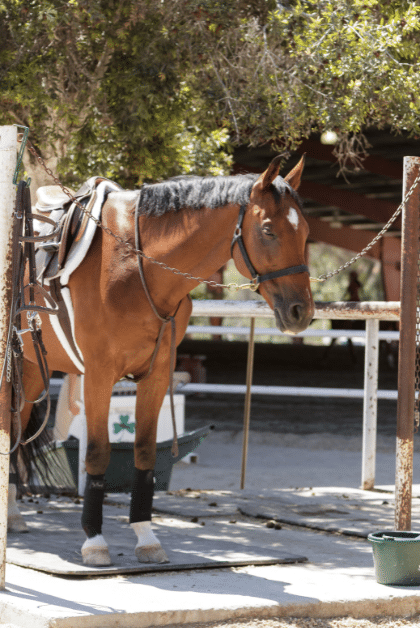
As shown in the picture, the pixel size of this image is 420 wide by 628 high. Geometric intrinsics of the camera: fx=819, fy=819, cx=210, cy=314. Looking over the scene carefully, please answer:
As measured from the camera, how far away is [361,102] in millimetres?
5340

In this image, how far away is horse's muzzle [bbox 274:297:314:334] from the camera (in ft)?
11.3

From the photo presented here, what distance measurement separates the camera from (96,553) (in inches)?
148

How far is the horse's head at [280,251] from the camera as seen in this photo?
3453 mm

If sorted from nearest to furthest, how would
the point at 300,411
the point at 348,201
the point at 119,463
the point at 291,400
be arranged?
the point at 119,463
the point at 300,411
the point at 291,400
the point at 348,201

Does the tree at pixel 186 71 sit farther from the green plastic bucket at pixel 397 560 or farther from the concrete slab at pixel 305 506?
the green plastic bucket at pixel 397 560

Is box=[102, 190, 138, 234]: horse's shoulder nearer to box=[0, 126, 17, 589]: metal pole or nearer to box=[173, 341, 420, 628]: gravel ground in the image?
box=[0, 126, 17, 589]: metal pole

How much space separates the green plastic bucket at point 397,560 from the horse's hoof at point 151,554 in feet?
3.21

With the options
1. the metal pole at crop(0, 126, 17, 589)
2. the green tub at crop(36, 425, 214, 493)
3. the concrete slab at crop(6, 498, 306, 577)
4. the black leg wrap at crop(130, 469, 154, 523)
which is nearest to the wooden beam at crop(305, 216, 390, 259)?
the green tub at crop(36, 425, 214, 493)

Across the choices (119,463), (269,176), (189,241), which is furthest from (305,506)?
(269,176)

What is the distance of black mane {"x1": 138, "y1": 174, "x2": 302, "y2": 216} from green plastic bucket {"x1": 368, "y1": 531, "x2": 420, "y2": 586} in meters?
1.52

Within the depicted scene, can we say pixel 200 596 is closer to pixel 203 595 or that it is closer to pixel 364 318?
pixel 203 595

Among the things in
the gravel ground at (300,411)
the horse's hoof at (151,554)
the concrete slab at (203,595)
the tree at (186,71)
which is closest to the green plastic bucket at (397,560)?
the concrete slab at (203,595)

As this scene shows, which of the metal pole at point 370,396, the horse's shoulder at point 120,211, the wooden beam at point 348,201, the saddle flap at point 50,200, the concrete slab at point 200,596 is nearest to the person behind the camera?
the concrete slab at point 200,596

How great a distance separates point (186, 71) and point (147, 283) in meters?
2.51
